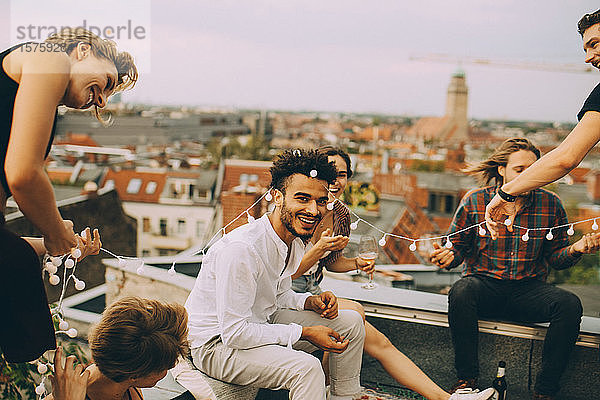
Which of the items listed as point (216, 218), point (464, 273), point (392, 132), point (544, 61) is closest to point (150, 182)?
point (216, 218)

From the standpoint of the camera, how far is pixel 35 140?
1.13 m

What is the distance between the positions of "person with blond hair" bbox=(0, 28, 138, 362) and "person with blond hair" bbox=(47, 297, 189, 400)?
9 centimetres

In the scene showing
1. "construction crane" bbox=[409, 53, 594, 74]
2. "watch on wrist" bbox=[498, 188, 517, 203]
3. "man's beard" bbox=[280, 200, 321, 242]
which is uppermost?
"construction crane" bbox=[409, 53, 594, 74]

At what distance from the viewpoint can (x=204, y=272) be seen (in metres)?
1.82

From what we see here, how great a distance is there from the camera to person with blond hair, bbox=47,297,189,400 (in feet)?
4.45

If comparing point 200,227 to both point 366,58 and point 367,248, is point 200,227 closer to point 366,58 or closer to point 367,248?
point 366,58

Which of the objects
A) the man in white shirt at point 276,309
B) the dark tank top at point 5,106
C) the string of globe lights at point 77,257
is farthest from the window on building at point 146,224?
the dark tank top at point 5,106

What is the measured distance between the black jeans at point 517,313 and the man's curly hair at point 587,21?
89 centimetres

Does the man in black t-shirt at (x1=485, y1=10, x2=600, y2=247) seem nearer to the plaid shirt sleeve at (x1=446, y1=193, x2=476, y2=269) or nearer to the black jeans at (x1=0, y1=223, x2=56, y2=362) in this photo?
the plaid shirt sleeve at (x1=446, y1=193, x2=476, y2=269)

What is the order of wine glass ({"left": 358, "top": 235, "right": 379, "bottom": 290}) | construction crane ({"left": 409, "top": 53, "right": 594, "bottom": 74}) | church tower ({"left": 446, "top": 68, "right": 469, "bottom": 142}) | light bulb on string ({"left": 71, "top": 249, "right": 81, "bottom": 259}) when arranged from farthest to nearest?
construction crane ({"left": 409, "top": 53, "right": 594, "bottom": 74})
church tower ({"left": 446, "top": 68, "right": 469, "bottom": 142})
wine glass ({"left": 358, "top": 235, "right": 379, "bottom": 290})
light bulb on string ({"left": 71, "top": 249, "right": 81, "bottom": 259})

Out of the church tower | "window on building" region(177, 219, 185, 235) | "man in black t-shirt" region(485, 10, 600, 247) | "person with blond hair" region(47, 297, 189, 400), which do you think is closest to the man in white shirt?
"person with blond hair" region(47, 297, 189, 400)

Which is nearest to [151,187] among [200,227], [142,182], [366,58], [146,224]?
[142,182]

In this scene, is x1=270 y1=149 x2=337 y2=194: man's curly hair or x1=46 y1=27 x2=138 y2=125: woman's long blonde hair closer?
x1=46 y1=27 x2=138 y2=125: woman's long blonde hair

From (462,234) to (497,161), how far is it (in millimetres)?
305
